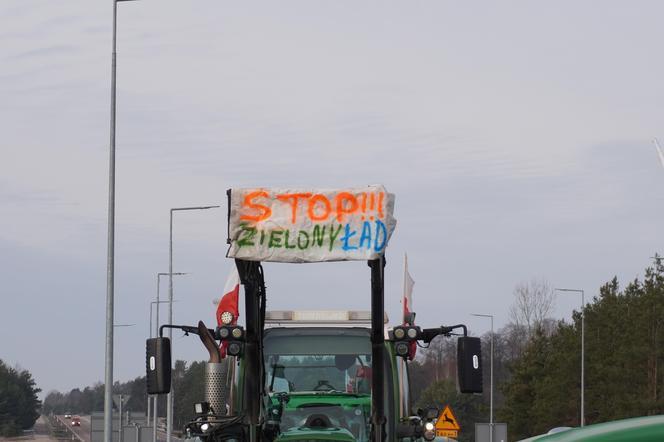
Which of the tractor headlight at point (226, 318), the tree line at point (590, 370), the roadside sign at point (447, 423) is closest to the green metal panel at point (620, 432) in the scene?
the tractor headlight at point (226, 318)

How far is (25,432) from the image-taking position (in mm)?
172625

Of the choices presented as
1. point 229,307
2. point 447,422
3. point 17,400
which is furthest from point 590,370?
point 17,400

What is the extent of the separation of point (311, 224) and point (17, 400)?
560 ft

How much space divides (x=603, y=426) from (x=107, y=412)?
26506 millimetres

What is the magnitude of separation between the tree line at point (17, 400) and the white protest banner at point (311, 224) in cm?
15377

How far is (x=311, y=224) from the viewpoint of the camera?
9516 millimetres

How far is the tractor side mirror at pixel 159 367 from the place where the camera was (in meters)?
10.4

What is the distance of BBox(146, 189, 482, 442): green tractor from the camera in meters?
9.98

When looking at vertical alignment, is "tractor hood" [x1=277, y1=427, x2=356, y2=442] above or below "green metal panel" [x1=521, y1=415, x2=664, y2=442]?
below

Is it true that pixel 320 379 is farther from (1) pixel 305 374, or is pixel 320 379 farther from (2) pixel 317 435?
(2) pixel 317 435

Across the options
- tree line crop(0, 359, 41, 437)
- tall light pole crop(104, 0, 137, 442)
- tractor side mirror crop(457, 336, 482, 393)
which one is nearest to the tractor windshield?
tractor side mirror crop(457, 336, 482, 393)

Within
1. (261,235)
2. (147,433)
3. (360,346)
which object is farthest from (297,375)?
(147,433)

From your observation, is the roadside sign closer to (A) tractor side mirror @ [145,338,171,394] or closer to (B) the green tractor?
(B) the green tractor

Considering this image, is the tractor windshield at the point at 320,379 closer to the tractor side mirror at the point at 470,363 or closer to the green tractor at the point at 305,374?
the green tractor at the point at 305,374
